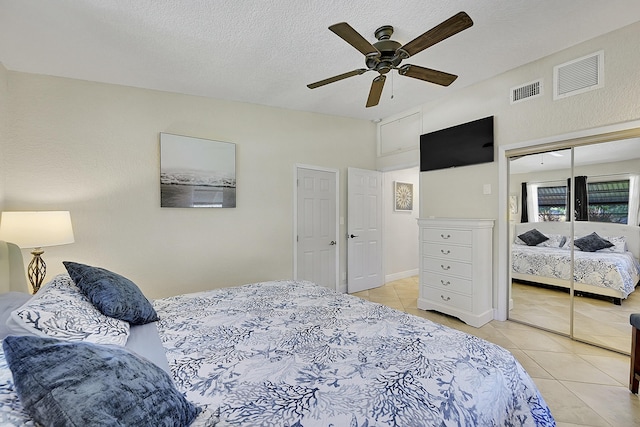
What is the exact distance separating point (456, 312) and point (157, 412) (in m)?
3.23

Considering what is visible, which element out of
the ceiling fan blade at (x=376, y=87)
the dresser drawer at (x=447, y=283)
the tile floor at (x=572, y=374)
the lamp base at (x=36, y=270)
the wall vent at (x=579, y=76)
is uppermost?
the wall vent at (x=579, y=76)

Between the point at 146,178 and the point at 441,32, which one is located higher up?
the point at 441,32

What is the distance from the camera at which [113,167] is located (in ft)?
9.70

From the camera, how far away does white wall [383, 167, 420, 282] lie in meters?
5.16

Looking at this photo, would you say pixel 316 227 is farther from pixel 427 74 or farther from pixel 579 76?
pixel 579 76

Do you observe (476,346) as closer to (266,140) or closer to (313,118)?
(266,140)

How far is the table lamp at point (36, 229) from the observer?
85.0 inches

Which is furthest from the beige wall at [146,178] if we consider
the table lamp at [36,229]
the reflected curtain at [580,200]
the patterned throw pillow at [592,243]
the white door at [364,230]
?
the patterned throw pillow at [592,243]

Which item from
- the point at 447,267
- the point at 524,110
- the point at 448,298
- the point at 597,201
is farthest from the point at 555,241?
the point at 524,110

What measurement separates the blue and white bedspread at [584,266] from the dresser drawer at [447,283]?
0.60 m

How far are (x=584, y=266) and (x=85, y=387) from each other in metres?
3.72

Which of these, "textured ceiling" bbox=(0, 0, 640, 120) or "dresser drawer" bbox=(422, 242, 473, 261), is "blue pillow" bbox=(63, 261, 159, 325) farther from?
"dresser drawer" bbox=(422, 242, 473, 261)

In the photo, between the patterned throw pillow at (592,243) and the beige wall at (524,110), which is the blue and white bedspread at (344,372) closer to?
the patterned throw pillow at (592,243)

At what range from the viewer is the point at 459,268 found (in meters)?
3.18
